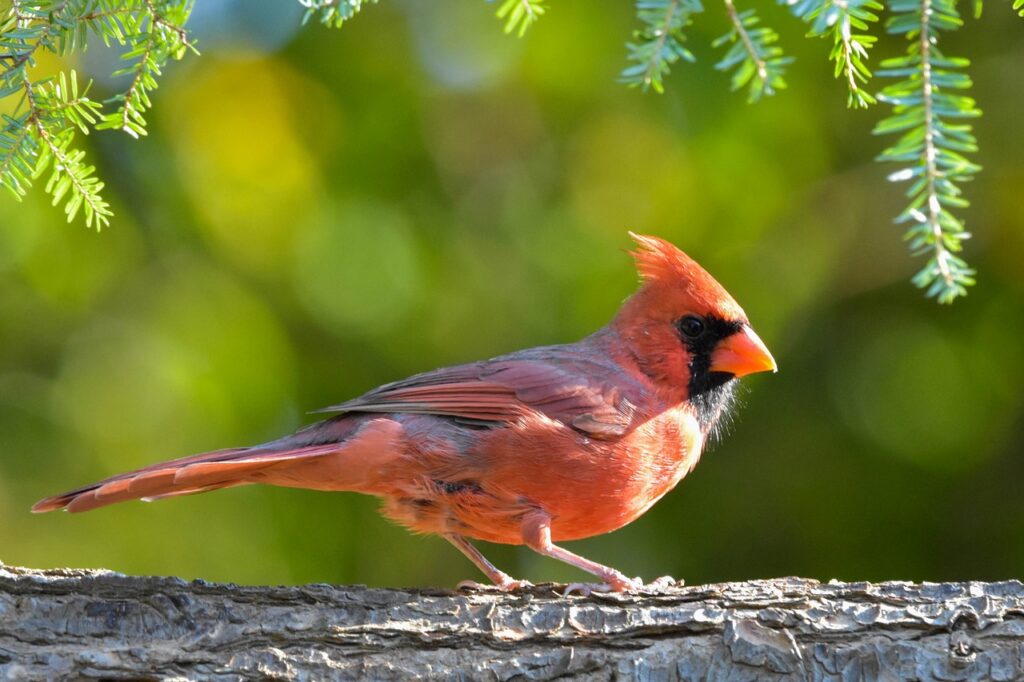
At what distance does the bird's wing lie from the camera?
130 inches

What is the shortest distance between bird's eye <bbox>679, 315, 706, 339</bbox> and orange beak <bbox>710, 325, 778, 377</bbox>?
77mm

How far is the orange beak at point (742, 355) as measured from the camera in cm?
355

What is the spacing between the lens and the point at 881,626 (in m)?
2.56

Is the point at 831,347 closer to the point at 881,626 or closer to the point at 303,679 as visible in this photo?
the point at 881,626

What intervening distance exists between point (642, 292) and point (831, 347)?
90 centimetres

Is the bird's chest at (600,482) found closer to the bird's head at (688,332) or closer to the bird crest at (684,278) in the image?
the bird's head at (688,332)

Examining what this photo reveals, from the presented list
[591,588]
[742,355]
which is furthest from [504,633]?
[742,355]

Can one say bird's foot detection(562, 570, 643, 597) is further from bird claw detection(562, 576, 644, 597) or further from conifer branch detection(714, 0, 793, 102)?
conifer branch detection(714, 0, 793, 102)

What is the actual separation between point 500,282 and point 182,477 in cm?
166

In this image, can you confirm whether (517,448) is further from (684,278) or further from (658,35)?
(658,35)

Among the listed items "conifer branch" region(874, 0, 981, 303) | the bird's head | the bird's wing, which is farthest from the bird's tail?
"conifer branch" region(874, 0, 981, 303)

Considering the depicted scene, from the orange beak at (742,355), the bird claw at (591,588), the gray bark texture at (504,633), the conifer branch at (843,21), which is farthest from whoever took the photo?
the orange beak at (742,355)

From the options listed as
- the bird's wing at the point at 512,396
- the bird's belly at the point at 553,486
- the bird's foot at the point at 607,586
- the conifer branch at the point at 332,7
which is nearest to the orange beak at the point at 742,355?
the bird's wing at the point at 512,396

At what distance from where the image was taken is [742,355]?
3.56m
